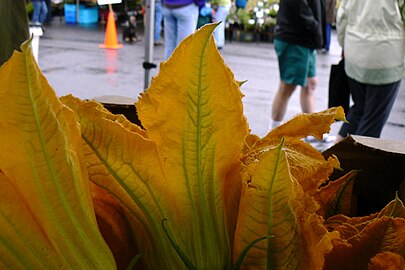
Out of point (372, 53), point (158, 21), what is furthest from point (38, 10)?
point (372, 53)

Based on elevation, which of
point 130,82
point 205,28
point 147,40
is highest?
point 205,28

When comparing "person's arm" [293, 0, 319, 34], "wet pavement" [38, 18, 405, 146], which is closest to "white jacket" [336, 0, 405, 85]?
"person's arm" [293, 0, 319, 34]

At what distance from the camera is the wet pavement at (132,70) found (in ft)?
24.7

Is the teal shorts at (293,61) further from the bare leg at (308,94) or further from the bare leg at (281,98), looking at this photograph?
the bare leg at (308,94)

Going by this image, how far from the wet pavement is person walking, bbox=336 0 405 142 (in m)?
1.47

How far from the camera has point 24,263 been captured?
567mm

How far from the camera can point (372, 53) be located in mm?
3930

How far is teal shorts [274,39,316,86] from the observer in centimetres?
520

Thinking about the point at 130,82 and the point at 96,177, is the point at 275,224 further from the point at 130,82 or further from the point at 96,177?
the point at 130,82

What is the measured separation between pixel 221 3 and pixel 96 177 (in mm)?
11057

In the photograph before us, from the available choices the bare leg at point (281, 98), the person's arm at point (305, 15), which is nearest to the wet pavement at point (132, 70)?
the bare leg at point (281, 98)

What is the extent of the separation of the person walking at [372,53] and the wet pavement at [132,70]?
147 cm

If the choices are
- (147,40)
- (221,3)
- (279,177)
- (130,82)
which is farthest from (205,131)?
(221,3)

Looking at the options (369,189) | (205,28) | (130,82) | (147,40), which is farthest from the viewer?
(130,82)
